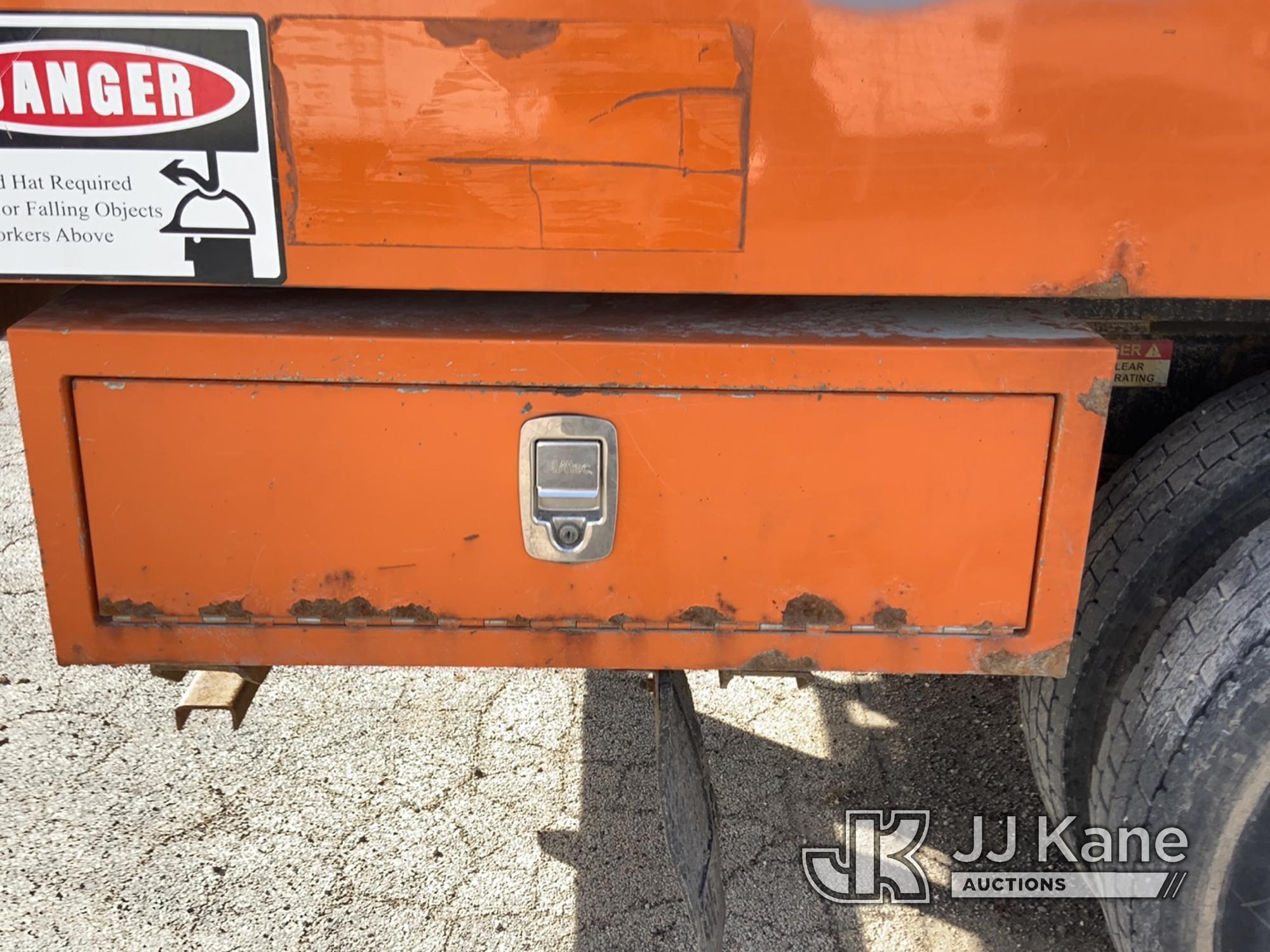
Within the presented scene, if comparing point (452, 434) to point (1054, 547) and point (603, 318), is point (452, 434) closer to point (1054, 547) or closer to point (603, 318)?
point (603, 318)

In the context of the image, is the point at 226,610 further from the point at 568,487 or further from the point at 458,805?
the point at 458,805

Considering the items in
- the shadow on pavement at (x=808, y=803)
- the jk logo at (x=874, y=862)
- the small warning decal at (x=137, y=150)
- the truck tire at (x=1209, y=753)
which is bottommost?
the jk logo at (x=874, y=862)

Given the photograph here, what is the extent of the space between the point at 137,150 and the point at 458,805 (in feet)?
5.01

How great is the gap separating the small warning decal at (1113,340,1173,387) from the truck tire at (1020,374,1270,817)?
8 centimetres

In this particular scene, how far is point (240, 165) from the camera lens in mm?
1159

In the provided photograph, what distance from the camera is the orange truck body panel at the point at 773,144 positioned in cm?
110

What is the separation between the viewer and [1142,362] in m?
1.58

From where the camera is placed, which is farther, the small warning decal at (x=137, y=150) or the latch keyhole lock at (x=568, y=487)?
the latch keyhole lock at (x=568, y=487)

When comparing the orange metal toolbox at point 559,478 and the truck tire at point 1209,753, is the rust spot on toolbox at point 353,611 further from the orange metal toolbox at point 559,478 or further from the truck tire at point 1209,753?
the truck tire at point 1209,753

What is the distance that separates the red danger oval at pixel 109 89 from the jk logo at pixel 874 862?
1.76 m

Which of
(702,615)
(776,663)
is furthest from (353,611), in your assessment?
(776,663)

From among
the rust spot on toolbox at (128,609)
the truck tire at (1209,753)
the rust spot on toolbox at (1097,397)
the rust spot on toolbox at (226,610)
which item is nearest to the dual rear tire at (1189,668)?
the truck tire at (1209,753)

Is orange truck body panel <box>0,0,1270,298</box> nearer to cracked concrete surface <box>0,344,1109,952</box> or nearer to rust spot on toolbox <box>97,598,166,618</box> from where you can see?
rust spot on toolbox <box>97,598,166,618</box>

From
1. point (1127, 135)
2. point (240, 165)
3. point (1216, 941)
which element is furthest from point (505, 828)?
point (1127, 135)
